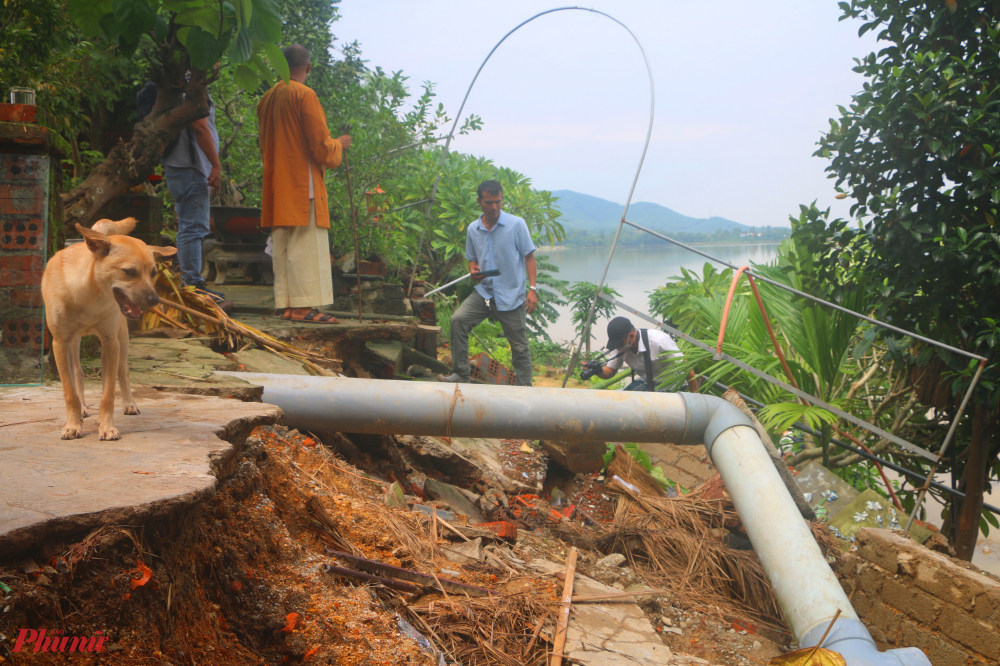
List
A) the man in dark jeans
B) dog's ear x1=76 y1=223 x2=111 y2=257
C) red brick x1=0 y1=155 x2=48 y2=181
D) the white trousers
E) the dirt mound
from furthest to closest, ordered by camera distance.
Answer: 1. the white trousers
2. the man in dark jeans
3. red brick x1=0 y1=155 x2=48 y2=181
4. dog's ear x1=76 y1=223 x2=111 y2=257
5. the dirt mound

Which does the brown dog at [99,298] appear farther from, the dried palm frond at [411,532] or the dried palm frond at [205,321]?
the dried palm frond at [205,321]

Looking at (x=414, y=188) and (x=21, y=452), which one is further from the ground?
(x=414, y=188)

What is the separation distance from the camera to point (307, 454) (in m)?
2.98

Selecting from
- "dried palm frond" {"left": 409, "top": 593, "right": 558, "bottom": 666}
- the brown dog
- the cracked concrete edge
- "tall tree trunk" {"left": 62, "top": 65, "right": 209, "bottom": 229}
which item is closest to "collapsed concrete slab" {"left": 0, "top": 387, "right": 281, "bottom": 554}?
the cracked concrete edge

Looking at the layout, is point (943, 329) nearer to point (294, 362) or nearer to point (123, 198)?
point (294, 362)

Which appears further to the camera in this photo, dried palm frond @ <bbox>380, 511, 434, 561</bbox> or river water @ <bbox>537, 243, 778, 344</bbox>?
river water @ <bbox>537, 243, 778, 344</bbox>

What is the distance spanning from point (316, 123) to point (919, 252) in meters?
4.18

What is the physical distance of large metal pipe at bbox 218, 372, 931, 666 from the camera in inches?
118

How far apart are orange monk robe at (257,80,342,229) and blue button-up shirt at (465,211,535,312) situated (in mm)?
1471

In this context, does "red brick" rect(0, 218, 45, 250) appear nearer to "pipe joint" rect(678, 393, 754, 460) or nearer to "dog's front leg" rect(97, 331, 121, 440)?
"dog's front leg" rect(97, 331, 121, 440)

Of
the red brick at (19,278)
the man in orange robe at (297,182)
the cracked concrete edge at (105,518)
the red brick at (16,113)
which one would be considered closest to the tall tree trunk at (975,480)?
the cracked concrete edge at (105,518)

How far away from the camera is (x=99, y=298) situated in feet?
6.36

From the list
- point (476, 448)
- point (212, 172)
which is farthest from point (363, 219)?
point (476, 448)

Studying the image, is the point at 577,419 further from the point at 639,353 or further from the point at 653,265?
the point at 653,265
